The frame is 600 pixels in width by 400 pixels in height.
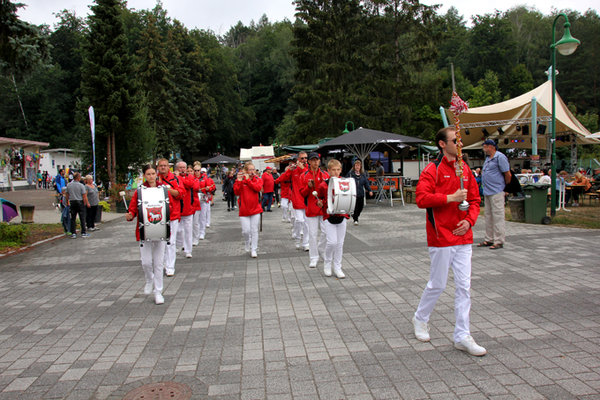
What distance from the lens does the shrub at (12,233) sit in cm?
1174

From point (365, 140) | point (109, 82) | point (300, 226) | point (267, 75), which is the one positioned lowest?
point (300, 226)

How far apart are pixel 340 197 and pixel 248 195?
8.44 feet

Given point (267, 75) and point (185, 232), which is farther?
point (267, 75)

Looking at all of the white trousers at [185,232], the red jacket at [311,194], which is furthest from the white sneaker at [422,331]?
the white trousers at [185,232]

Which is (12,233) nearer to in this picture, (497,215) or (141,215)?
(141,215)

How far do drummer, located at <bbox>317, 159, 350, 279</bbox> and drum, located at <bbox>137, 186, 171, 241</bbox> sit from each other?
261cm

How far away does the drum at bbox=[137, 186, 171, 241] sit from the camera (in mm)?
5996

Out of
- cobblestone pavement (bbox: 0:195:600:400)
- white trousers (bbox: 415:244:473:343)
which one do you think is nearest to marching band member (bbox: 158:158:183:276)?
cobblestone pavement (bbox: 0:195:600:400)

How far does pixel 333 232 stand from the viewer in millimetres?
7230

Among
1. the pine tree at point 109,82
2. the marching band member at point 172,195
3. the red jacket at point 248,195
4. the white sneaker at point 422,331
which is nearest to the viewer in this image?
the white sneaker at point 422,331

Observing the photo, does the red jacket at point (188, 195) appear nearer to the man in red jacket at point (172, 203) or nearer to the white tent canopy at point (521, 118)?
the man in red jacket at point (172, 203)

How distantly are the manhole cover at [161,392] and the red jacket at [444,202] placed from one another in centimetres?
263

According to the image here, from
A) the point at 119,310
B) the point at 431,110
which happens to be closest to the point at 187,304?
the point at 119,310

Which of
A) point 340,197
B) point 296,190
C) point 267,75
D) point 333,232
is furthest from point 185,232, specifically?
point 267,75
